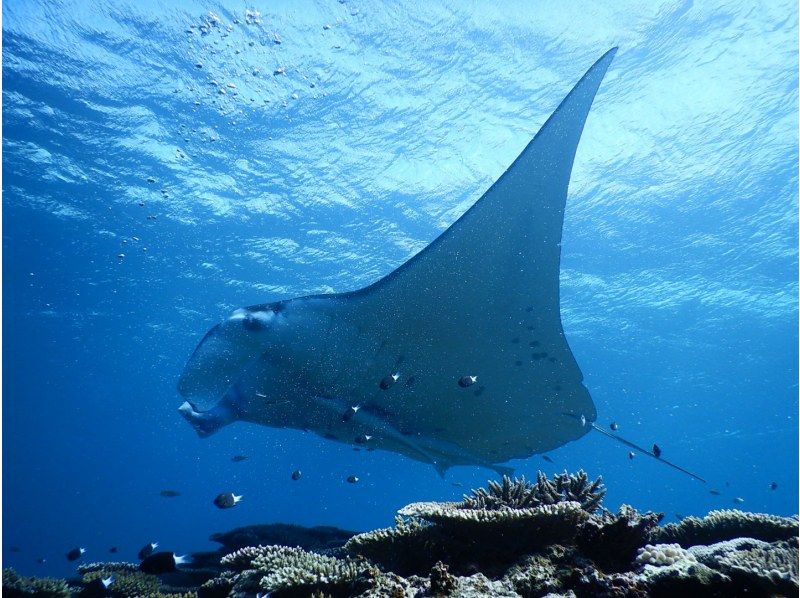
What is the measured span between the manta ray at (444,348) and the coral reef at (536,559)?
1373 mm

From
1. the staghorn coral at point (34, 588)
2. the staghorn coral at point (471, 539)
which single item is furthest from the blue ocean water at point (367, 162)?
the staghorn coral at point (34, 588)

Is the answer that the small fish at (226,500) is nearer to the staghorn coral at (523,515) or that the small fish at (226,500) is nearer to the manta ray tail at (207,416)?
the manta ray tail at (207,416)

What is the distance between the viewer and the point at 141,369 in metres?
34.4

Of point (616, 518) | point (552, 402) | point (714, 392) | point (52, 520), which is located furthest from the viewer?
point (52, 520)

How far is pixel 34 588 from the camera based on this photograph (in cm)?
441

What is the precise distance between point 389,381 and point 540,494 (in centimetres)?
190

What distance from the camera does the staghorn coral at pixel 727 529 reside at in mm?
3473

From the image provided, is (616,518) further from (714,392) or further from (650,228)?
(714,392)

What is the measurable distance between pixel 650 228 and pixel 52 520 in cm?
12214

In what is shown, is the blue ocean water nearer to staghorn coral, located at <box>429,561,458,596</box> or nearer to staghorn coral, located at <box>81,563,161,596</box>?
staghorn coral, located at <box>429,561,458,596</box>

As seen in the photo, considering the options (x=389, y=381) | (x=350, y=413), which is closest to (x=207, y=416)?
(x=350, y=413)

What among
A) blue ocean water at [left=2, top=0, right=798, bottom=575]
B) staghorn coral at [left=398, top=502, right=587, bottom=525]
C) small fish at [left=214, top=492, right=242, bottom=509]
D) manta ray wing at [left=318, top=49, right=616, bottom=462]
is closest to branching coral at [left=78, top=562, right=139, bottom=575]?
small fish at [left=214, top=492, right=242, bottom=509]

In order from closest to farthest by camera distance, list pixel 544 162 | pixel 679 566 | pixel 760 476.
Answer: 1. pixel 679 566
2. pixel 544 162
3. pixel 760 476

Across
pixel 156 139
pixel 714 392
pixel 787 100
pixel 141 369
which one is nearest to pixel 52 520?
pixel 141 369
